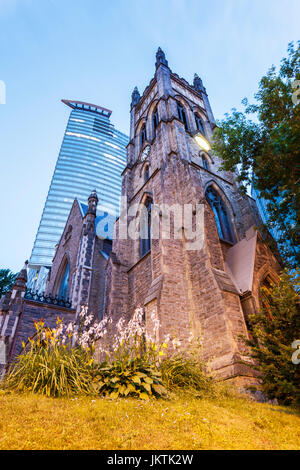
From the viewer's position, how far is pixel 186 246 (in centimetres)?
1293

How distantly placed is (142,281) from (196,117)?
16875 mm

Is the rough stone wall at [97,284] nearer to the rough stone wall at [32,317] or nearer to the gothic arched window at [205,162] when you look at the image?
the rough stone wall at [32,317]

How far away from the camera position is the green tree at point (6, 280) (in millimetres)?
29766

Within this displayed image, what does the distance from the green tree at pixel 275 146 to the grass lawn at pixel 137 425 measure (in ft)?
24.8

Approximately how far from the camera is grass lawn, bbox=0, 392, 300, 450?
11.5 feet

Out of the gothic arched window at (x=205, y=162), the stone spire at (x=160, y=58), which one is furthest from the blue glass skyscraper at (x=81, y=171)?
the gothic arched window at (x=205, y=162)

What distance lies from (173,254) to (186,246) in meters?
0.81

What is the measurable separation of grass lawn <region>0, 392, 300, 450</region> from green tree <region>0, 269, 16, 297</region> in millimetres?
27655

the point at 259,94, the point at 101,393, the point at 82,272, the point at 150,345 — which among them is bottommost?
the point at 101,393

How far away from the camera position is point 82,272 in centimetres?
1884

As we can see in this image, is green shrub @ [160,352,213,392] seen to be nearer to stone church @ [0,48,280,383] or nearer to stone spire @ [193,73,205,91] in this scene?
stone church @ [0,48,280,383]
